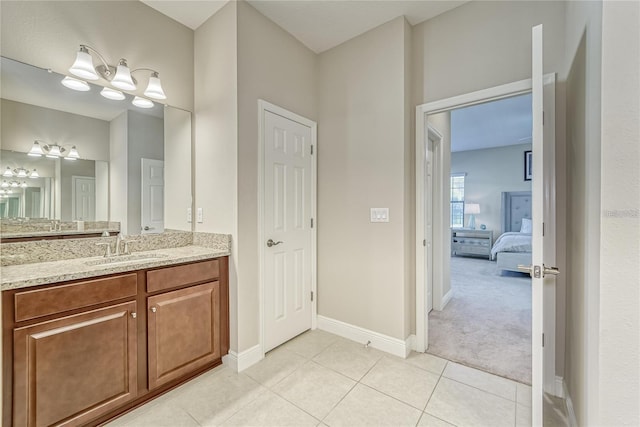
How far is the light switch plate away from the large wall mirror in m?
1.59

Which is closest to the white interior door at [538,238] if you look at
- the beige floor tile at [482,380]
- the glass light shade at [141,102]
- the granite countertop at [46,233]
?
the beige floor tile at [482,380]

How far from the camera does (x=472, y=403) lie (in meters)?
1.71

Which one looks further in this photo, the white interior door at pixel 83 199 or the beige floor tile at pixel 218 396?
the white interior door at pixel 83 199

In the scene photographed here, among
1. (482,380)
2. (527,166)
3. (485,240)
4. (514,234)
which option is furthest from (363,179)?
(527,166)

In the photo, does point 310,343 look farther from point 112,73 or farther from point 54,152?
point 112,73

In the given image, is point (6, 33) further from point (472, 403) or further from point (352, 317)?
point (472, 403)

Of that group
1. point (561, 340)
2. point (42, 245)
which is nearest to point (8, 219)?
point (42, 245)

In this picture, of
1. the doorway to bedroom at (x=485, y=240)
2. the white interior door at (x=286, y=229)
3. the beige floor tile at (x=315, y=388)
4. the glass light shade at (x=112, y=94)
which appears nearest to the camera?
the beige floor tile at (x=315, y=388)

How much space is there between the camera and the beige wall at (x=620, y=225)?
0.78 metres

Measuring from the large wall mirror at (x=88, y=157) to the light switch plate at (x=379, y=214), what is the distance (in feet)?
5.21

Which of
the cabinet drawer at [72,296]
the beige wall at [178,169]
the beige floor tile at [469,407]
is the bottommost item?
the beige floor tile at [469,407]

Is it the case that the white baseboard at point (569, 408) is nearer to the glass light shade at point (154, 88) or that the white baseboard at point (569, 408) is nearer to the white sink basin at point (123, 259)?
the white sink basin at point (123, 259)

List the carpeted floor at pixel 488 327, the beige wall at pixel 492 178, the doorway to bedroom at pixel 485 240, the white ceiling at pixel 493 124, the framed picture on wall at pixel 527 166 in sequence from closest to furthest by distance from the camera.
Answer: the carpeted floor at pixel 488 327 < the doorway to bedroom at pixel 485 240 < the white ceiling at pixel 493 124 < the framed picture on wall at pixel 527 166 < the beige wall at pixel 492 178

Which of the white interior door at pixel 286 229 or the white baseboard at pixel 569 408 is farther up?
the white interior door at pixel 286 229
